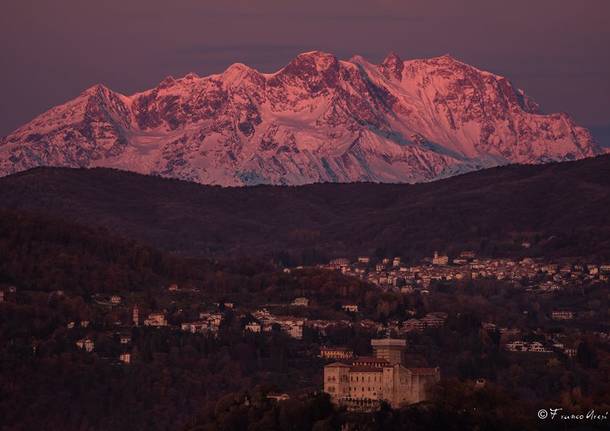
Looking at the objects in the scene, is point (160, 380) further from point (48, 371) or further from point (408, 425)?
point (408, 425)

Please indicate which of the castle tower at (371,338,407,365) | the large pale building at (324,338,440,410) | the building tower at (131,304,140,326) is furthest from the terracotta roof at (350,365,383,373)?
the building tower at (131,304,140,326)

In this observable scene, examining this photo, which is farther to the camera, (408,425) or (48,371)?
(48,371)

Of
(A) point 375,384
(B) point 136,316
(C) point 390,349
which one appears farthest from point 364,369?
(B) point 136,316

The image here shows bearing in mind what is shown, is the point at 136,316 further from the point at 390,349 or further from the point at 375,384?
the point at 375,384

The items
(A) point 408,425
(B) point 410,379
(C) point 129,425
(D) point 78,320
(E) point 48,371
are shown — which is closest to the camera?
(A) point 408,425

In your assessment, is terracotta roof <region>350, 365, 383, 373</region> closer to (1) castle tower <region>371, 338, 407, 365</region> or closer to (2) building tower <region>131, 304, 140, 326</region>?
(1) castle tower <region>371, 338, 407, 365</region>

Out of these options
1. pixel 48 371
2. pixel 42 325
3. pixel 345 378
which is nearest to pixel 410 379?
pixel 345 378
